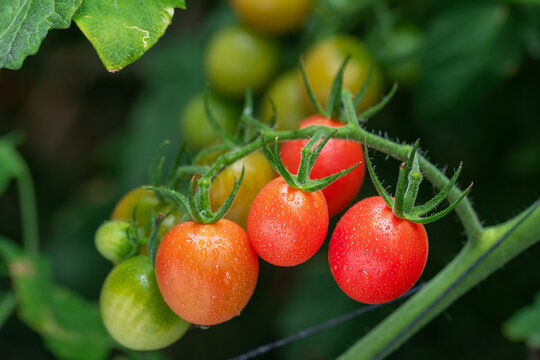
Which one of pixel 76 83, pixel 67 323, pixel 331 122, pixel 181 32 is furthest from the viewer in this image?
pixel 76 83

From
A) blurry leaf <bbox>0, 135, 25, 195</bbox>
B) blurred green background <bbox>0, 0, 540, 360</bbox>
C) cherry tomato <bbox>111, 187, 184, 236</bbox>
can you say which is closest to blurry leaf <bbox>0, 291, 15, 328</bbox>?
blurry leaf <bbox>0, 135, 25, 195</bbox>

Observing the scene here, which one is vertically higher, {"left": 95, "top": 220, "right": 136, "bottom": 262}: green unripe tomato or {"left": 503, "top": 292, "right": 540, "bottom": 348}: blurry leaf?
{"left": 95, "top": 220, "right": 136, "bottom": 262}: green unripe tomato

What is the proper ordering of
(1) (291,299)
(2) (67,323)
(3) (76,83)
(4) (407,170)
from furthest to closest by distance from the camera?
(3) (76,83), (1) (291,299), (2) (67,323), (4) (407,170)

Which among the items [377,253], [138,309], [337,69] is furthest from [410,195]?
[337,69]

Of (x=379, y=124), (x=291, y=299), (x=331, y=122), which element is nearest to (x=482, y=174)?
(x=379, y=124)

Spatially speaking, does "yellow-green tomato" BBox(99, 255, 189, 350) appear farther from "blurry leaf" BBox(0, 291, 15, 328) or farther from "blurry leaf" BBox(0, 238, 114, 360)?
"blurry leaf" BBox(0, 291, 15, 328)

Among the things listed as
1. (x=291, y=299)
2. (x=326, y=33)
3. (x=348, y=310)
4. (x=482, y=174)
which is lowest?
(x=291, y=299)

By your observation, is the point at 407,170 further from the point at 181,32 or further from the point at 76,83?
the point at 76,83

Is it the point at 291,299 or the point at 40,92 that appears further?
the point at 40,92
